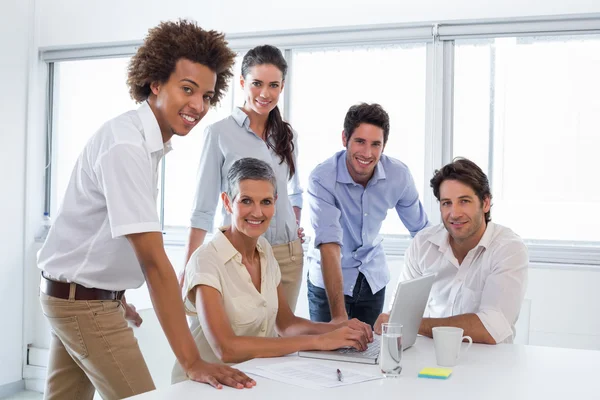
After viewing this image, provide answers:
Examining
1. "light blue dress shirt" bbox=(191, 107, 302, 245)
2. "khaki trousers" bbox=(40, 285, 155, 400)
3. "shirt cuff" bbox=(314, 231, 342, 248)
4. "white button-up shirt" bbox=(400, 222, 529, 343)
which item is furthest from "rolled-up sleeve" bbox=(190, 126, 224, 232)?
"khaki trousers" bbox=(40, 285, 155, 400)

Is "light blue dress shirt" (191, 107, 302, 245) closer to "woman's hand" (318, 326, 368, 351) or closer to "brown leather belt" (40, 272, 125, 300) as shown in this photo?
"woman's hand" (318, 326, 368, 351)

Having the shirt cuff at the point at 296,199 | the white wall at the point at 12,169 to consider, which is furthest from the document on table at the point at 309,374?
the white wall at the point at 12,169

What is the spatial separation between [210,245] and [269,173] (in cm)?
33

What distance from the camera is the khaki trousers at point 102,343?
5.96 ft

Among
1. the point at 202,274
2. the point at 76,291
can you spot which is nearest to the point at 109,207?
the point at 76,291

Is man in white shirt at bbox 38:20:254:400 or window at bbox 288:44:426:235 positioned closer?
man in white shirt at bbox 38:20:254:400

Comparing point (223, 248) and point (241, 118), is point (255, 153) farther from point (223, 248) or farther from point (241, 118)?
point (223, 248)

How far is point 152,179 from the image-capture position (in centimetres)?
184

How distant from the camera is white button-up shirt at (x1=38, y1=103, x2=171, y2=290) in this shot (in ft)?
5.58

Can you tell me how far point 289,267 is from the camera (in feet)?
A: 9.23

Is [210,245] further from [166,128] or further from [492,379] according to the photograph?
[492,379]

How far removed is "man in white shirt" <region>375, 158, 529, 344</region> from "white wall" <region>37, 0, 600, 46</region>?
5.07ft

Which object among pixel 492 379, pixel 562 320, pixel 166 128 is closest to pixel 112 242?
pixel 166 128

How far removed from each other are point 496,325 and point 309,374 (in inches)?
30.7
